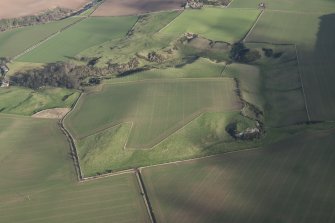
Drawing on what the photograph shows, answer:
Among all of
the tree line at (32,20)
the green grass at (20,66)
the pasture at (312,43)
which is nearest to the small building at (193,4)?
the pasture at (312,43)

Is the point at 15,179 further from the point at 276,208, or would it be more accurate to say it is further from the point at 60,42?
the point at 60,42

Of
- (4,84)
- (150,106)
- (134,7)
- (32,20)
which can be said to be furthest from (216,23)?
(4,84)

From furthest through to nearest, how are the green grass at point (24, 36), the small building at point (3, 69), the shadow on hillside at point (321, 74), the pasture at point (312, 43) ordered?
the green grass at point (24, 36) < the small building at point (3, 69) < the pasture at point (312, 43) < the shadow on hillside at point (321, 74)

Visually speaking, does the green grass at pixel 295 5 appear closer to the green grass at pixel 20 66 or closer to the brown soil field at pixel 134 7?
the brown soil field at pixel 134 7

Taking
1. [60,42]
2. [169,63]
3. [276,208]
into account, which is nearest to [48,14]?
[60,42]

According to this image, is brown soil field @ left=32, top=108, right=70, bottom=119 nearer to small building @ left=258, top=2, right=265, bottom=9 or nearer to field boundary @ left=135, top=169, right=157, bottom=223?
field boundary @ left=135, top=169, right=157, bottom=223

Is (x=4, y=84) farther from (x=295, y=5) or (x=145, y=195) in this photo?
(x=295, y=5)
